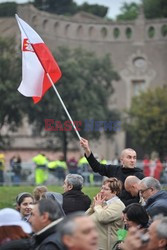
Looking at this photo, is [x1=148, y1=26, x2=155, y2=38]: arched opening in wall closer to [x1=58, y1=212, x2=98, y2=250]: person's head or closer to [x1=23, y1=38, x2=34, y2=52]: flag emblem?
[x1=23, y1=38, x2=34, y2=52]: flag emblem

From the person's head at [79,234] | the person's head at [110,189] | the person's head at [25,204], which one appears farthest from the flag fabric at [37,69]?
the person's head at [79,234]

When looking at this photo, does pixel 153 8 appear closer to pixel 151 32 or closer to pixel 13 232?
pixel 151 32

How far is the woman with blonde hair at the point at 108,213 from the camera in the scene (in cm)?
1113

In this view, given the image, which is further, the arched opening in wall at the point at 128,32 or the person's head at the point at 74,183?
the arched opening in wall at the point at 128,32

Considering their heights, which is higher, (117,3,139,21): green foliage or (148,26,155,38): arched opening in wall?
(117,3,139,21): green foliage

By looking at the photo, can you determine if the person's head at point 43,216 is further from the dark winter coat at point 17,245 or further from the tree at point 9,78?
the tree at point 9,78

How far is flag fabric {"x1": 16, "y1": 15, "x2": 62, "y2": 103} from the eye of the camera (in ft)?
49.4

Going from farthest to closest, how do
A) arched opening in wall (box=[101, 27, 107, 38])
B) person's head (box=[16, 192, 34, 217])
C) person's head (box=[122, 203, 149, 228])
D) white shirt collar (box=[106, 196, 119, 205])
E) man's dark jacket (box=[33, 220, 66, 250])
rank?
arched opening in wall (box=[101, 27, 107, 38]), person's head (box=[16, 192, 34, 217]), white shirt collar (box=[106, 196, 119, 205]), person's head (box=[122, 203, 149, 228]), man's dark jacket (box=[33, 220, 66, 250])

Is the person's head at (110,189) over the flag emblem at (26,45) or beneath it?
beneath

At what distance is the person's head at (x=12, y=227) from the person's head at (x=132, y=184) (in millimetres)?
4408

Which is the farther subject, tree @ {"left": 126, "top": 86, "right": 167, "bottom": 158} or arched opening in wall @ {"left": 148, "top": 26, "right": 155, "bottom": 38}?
arched opening in wall @ {"left": 148, "top": 26, "right": 155, "bottom": 38}

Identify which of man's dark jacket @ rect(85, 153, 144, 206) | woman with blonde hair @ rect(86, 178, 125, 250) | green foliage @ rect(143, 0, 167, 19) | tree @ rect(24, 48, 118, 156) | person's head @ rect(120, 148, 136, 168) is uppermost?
green foliage @ rect(143, 0, 167, 19)

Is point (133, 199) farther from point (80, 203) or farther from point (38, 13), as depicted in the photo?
point (38, 13)

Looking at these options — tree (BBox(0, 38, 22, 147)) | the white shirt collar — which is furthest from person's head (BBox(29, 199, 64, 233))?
tree (BBox(0, 38, 22, 147))
